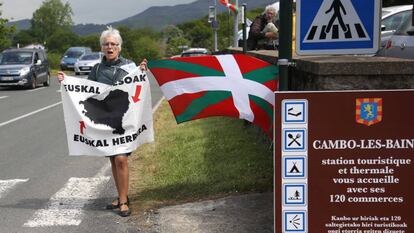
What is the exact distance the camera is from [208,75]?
4.77 metres

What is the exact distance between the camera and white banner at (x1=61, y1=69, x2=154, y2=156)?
5.53 meters

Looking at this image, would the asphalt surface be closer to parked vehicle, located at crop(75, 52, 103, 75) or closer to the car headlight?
the car headlight

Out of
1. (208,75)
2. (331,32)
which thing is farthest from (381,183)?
(208,75)

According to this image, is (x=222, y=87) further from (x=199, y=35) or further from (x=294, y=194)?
(x=199, y=35)

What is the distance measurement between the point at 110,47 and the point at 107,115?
2.22 feet

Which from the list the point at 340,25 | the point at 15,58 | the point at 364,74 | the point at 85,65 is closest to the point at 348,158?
the point at 364,74

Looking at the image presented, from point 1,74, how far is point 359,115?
23.0 m

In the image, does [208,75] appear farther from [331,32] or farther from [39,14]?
[39,14]

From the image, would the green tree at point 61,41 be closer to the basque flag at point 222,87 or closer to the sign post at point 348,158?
the basque flag at point 222,87

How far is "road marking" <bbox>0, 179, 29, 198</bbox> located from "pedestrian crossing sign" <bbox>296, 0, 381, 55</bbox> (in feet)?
13.7

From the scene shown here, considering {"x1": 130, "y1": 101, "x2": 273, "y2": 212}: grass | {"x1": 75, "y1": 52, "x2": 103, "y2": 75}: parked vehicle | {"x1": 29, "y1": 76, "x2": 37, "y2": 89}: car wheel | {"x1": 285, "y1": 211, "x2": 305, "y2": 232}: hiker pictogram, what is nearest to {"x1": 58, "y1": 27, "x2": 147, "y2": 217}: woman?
{"x1": 130, "y1": 101, "x2": 273, "y2": 212}: grass

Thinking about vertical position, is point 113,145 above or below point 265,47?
below

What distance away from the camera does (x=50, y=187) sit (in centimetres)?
676

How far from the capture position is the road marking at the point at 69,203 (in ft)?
17.5
